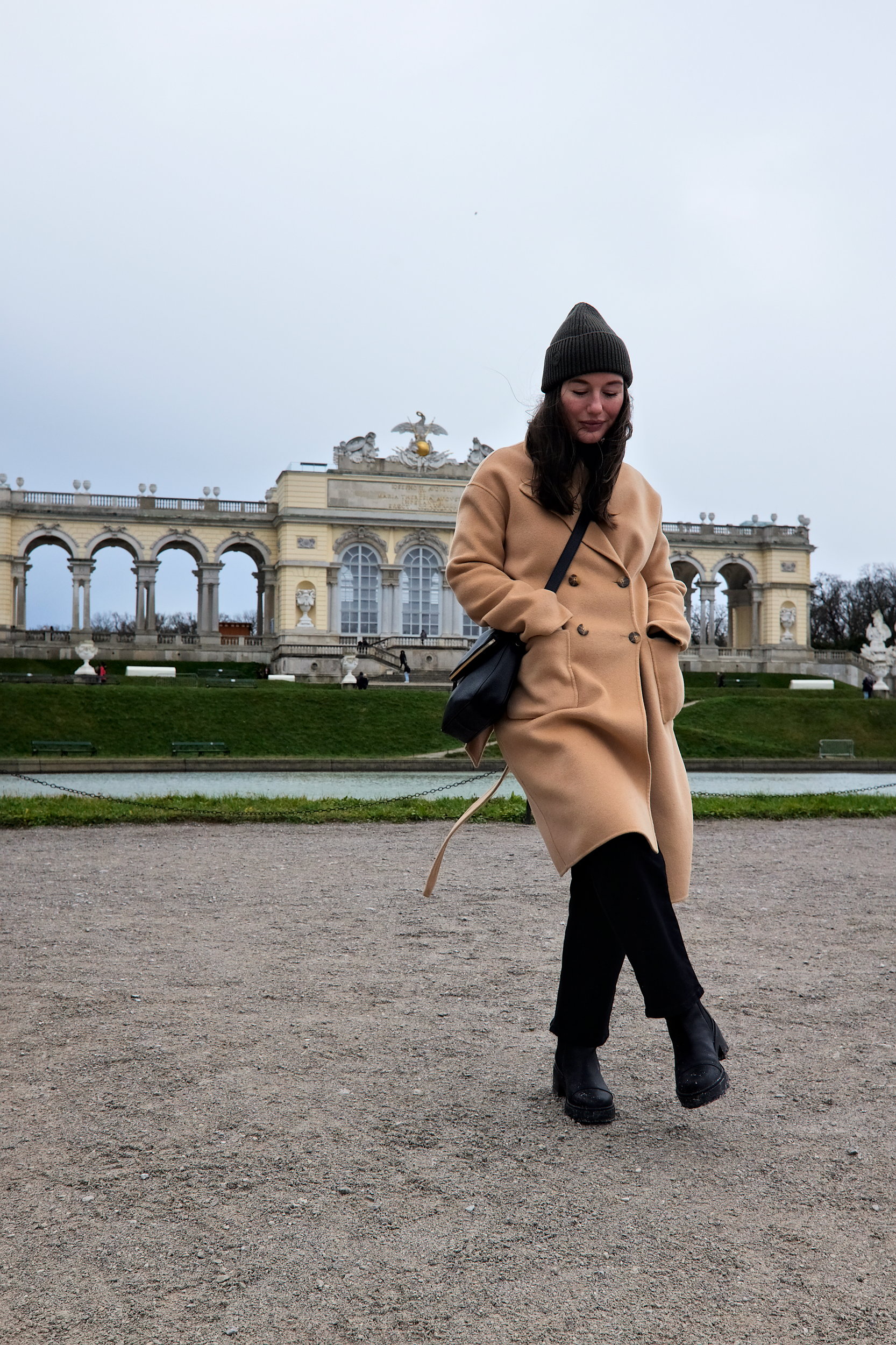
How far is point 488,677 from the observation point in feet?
10.3

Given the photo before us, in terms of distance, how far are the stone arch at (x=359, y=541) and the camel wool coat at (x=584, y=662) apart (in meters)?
47.2

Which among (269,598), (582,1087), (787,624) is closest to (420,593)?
(269,598)

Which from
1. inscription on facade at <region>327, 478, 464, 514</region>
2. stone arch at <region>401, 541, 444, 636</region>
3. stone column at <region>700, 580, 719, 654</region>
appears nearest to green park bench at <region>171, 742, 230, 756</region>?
stone arch at <region>401, 541, 444, 636</region>

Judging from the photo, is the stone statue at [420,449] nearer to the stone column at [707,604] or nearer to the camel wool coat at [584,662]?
the stone column at [707,604]

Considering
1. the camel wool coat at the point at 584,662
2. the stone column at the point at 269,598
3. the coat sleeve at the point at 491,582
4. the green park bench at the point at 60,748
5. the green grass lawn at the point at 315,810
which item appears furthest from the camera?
the stone column at the point at 269,598

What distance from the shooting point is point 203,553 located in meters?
51.1

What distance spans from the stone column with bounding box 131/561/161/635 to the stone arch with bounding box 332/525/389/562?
25.3 ft

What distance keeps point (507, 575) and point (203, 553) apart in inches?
1937

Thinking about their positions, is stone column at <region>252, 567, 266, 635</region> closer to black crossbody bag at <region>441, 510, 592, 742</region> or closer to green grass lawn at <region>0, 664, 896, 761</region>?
green grass lawn at <region>0, 664, 896, 761</region>

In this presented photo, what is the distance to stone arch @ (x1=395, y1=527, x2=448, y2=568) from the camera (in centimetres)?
5059

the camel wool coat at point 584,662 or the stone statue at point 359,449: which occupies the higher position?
the stone statue at point 359,449

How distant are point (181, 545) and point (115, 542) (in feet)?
8.99

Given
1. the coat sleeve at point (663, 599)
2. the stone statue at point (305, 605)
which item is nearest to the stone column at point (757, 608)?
the stone statue at point (305, 605)

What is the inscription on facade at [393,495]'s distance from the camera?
50.3 meters
